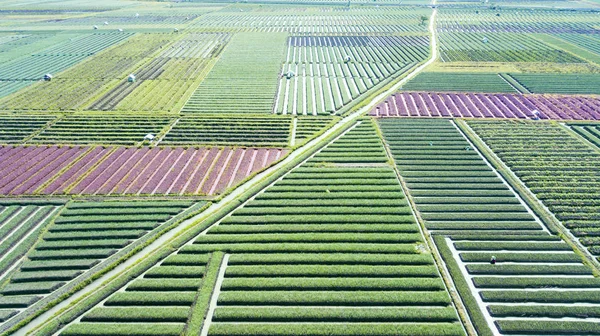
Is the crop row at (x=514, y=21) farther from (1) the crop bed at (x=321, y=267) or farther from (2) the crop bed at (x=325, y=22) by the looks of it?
(1) the crop bed at (x=321, y=267)

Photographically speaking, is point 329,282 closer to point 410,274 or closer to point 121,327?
point 410,274

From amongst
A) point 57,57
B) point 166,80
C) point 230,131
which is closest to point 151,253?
point 230,131

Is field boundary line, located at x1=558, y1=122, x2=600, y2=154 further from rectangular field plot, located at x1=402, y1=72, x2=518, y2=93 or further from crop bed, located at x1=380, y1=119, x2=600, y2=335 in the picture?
crop bed, located at x1=380, y1=119, x2=600, y2=335

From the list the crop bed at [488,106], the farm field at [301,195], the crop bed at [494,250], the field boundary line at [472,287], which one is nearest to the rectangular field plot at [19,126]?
the farm field at [301,195]

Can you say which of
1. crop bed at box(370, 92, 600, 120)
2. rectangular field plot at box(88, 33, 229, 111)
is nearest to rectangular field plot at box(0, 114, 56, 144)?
rectangular field plot at box(88, 33, 229, 111)

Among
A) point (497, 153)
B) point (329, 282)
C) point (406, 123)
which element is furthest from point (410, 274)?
point (406, 123)

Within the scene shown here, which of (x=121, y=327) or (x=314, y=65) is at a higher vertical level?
(x=314, y=65)
